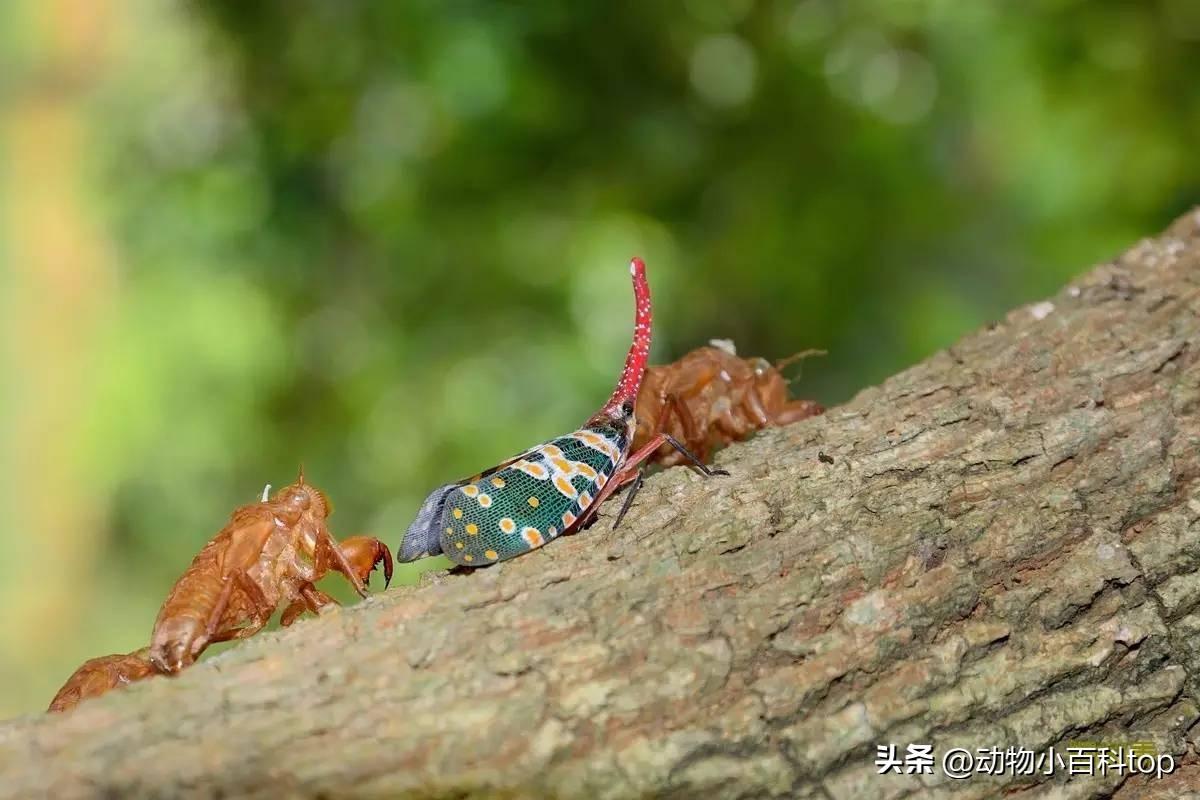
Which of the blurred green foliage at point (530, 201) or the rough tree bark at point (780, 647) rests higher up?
the blurred green foliage at point (530, 201)

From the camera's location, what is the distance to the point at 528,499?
3.21m

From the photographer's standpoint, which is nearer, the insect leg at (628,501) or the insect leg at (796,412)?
the insect leg at (628,501)

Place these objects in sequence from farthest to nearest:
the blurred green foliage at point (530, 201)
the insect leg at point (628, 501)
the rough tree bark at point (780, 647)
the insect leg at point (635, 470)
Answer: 1. the blurred green foliage at point (530, 201)
2. the insect leg at point (635, 470)
3. the insect leg at point (628, 501)
4. the rough tree bark at point (780, 647)

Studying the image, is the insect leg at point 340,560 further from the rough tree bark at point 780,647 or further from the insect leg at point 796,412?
the insect leg at point 796,412

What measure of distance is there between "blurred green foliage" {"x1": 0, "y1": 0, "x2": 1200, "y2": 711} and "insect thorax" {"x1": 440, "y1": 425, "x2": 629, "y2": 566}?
3.24 metres

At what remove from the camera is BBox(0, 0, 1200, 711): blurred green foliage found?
261 inches

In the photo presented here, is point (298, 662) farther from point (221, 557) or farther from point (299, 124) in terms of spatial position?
point (299, 124)

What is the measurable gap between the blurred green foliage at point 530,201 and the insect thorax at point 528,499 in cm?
324

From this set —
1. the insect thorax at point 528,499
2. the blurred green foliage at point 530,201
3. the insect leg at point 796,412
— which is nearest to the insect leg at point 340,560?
the insect thorax at point 528,499

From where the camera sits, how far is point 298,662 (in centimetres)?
240

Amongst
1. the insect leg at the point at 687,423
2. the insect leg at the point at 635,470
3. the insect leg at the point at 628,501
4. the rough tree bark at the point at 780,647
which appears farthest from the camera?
the insect leg at the point at 687,423

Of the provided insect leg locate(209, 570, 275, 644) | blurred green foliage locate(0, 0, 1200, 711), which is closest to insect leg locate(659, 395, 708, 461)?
insect leg locate(209, 570, 275, 644)

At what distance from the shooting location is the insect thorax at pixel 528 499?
121 inches

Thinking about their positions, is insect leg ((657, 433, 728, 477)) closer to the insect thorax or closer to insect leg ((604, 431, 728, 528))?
insect leg ((604, 431, 728, 528))
